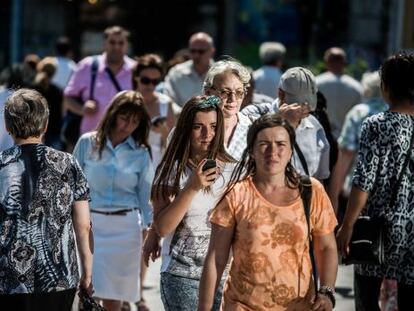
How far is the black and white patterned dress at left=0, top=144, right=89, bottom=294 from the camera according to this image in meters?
6.50

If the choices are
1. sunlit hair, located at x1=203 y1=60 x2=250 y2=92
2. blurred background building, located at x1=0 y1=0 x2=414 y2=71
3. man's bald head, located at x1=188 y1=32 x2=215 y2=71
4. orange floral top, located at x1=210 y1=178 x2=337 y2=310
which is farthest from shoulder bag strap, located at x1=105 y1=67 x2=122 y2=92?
blurred background building, located at x1=0 y1=0 x2=414 y2=71

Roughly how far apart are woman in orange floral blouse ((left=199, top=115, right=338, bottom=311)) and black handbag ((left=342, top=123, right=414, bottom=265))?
936 mm

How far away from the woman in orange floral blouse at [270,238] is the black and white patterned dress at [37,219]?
2.53 ft

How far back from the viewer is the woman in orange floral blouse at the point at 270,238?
6.15 meters

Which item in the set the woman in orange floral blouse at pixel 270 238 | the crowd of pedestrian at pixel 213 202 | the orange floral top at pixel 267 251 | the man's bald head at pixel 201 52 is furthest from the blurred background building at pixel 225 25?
the orange floral top at pixel 267 251

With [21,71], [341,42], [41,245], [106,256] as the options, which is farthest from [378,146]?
[341,42]

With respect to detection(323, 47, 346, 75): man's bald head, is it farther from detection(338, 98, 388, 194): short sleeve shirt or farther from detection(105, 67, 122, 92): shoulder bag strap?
detection(105, 67, 122, 92): shoulder bag strap

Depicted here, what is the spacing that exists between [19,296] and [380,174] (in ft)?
6.60

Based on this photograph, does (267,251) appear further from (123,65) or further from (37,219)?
(123,65)

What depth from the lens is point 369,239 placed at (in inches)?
285

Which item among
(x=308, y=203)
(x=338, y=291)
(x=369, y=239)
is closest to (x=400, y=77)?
(x=369, y=239)

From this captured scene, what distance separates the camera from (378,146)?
23.9 feet

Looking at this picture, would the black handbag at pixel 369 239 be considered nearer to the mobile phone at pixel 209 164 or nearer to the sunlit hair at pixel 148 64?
the mobile phone at pixel 209 164

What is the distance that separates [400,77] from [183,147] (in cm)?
123
